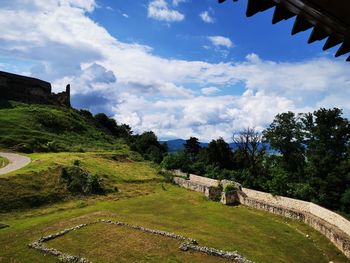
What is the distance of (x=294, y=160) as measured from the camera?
229 feet

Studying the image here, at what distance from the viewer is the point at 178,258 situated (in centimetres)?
2572

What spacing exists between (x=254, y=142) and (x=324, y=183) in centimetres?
2250

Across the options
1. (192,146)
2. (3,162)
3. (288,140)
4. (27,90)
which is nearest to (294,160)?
(288,140)

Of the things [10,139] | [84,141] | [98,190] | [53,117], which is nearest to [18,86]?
[53,117]

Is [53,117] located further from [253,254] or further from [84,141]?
[253,254]

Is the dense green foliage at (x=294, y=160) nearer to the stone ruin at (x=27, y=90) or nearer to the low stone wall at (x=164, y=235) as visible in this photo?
the low stone wall at (x=164, y=235)

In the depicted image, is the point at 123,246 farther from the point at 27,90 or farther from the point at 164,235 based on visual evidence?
the point at 27,90

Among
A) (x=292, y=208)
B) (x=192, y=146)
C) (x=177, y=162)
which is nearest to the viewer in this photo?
(x=292, y=208)

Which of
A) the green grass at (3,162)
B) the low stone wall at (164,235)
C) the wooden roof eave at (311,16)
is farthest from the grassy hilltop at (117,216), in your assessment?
the wooden roof eave at (311,16)

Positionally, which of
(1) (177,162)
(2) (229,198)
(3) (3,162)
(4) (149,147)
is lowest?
(2) (229,198)

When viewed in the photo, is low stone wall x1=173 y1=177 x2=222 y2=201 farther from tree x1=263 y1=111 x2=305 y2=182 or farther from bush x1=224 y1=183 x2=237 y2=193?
tree x1=263 y1=111 x2=305 y2=182

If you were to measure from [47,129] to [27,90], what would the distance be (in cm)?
2516

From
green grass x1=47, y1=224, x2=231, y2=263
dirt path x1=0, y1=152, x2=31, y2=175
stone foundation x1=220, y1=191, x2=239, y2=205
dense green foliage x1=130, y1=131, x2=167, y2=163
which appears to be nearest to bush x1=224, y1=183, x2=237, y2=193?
stone foundation x1=220, y1=191, x2=239, y2=205

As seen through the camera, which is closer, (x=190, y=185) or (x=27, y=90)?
(x=190, y=185)
